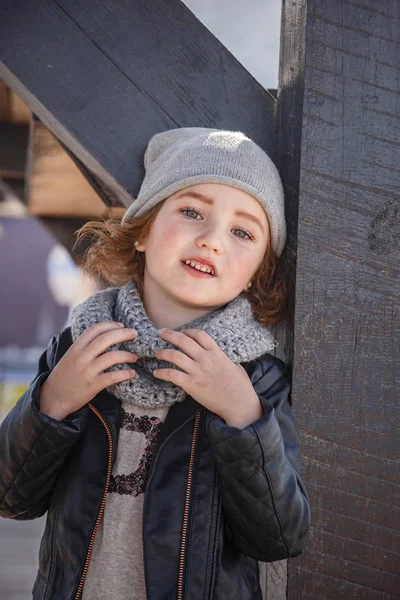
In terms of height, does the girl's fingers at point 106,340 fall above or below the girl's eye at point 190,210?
below

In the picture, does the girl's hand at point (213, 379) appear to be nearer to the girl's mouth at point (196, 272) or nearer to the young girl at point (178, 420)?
the young girl at point (178, 420)

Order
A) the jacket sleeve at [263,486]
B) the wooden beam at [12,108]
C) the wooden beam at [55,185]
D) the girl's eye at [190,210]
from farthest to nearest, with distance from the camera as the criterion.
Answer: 1. the wooden beam at [12,108]
2. the wooden beam at [55,185]
3. the girl's eye at [190,210]
4. the jacket sleeve at [263,486]

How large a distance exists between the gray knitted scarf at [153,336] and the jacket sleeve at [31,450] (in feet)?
0.43

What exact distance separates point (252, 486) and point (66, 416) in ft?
1.31

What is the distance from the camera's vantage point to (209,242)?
1311mm

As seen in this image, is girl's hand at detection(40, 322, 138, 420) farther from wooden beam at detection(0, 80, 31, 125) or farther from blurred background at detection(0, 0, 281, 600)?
wooden beam at detection(0, 80, 31, 125)

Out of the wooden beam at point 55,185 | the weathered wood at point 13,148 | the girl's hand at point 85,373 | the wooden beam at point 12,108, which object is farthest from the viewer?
the weathered wood at point 13,148

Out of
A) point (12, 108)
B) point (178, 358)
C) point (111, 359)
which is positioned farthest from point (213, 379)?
point (12, 108)

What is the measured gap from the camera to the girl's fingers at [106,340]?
1.26 metres

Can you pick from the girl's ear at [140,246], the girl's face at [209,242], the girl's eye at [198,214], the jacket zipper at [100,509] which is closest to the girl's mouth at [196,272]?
the girl's face at [209,242]

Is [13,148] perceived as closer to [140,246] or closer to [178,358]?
[140,246]

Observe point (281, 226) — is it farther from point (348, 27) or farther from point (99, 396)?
point (99, 396)

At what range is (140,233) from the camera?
153 centimetres

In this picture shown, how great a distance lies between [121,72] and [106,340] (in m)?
0.62
